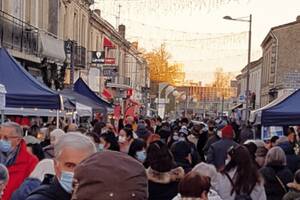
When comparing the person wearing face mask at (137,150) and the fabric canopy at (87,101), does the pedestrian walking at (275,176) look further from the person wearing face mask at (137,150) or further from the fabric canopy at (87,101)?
the fabric canopy at (87,101)

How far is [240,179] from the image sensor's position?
6.94 metres

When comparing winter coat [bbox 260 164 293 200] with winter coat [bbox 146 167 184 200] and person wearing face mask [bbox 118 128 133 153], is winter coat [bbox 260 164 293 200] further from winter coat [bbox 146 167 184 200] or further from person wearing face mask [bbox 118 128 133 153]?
person wearing face mask [bbox 118 128 133 153]

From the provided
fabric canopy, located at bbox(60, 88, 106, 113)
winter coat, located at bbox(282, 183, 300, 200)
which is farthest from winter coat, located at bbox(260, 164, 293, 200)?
fabric canopy, located at bbox(60, 88, 106, 113)

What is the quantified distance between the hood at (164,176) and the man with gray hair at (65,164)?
2560 mm

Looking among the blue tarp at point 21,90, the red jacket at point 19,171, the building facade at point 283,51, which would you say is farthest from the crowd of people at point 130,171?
the building facade at point 283,51

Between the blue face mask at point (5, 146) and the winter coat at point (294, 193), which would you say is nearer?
the winter coat at point (294, 193)

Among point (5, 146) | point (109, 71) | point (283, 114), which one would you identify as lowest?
point (5, 146)

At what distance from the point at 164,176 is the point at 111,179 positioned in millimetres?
4229

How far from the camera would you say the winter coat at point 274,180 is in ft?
25.2

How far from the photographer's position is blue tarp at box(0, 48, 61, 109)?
10719 millimetres

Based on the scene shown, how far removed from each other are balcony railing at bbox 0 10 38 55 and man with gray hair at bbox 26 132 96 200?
16.9 metres

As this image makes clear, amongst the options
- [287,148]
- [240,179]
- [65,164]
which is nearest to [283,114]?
[287,148]

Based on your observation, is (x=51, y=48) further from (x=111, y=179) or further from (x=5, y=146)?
(x=111, y=179)

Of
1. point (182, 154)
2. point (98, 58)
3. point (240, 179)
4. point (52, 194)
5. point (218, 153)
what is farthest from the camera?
point (98, 58)
